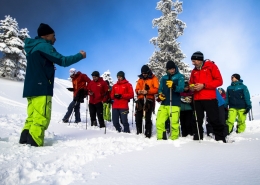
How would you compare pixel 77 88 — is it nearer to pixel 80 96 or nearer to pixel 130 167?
pixel 80 96

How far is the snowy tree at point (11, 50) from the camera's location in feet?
117

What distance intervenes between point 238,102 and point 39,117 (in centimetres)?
717

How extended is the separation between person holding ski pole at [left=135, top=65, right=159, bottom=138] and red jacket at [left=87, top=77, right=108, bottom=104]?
258 cm

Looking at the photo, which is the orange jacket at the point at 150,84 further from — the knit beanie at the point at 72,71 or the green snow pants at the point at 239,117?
the knit beanie at the point at 72,71

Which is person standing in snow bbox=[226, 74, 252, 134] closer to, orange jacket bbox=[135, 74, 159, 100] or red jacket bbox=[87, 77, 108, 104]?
orange jacket bbox=[135, 74, 159, 100]

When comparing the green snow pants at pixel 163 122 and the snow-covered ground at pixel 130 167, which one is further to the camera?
the green snow pants at pixel 163 122

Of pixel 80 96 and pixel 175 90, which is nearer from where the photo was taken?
pixel 175 90

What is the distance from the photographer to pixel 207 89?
500 centimetres

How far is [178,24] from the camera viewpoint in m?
28.5

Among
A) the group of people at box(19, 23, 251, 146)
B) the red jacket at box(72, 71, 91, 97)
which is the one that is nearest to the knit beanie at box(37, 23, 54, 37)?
the group of people at box(19, 23, 251, 146)

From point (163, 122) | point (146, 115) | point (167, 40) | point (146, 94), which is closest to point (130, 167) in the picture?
point (163, 122)

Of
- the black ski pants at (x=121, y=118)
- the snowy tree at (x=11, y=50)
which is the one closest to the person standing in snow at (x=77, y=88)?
the black ski pants at (x=121, y=118)

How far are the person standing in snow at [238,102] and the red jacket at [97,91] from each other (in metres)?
5.19

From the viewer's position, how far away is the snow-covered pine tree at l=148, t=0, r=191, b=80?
27.2 meters
